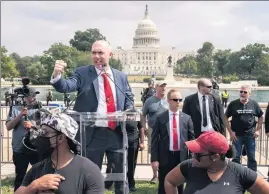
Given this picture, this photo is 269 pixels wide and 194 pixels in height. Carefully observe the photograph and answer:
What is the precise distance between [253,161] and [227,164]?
4.58 metres

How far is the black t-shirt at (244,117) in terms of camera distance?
7.36 m

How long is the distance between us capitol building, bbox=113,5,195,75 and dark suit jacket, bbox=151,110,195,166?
13030 centimetres

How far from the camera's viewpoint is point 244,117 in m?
7.36

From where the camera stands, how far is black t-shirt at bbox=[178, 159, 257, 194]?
3.07 m

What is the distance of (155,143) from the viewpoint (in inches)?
221

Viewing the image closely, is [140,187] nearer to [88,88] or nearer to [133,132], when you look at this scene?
[133,132]

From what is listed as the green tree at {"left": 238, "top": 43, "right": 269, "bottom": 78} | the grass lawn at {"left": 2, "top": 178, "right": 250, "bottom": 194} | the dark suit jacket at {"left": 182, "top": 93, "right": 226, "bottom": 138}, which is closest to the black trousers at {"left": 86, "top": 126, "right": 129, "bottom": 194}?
the grass lawn at {"left": 2, "top": 178, "right": 250, "bottom": 194}

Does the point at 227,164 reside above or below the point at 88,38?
below

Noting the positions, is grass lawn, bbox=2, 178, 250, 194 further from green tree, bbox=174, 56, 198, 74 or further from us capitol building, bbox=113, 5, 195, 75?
us capitol building, bbox=113, 5, 195, 75

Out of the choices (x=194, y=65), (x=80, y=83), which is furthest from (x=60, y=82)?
(x=194, y=65)

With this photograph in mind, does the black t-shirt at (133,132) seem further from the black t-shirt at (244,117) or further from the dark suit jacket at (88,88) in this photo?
the black t-shirt at (244,117)

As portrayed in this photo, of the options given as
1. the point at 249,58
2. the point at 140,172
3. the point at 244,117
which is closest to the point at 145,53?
the point at 249,58

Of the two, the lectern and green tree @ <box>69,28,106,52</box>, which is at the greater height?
green tree @ <box>69,28,106,52</box>

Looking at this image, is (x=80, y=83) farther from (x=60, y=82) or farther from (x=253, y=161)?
(x=253, y=161)
